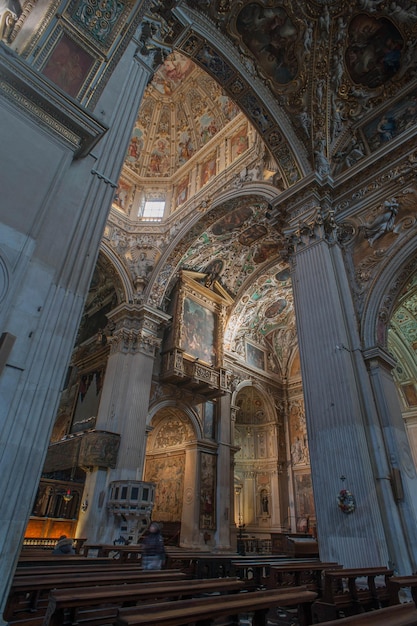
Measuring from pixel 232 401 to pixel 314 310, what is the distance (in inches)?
394

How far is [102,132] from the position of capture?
4.44m

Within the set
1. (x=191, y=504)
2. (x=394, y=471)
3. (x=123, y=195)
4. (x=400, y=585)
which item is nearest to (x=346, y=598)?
(x=400, y=585)

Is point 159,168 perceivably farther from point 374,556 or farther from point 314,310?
point 374,556

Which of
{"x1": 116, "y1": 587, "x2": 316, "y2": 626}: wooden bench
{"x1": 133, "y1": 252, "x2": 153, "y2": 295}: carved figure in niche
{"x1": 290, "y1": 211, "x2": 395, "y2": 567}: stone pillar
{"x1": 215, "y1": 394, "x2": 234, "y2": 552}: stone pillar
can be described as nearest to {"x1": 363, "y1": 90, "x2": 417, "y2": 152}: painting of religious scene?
{"x1": 290, "y1": 211, "x2": 395, "y2": 567}: stone pillar

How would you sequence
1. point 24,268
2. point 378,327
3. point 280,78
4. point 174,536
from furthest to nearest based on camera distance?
point 174,536
point 280,78
point 378,327
point 24,268

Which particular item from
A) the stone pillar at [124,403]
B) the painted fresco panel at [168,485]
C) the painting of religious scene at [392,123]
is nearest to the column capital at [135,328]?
the stone pillar at [124,403]

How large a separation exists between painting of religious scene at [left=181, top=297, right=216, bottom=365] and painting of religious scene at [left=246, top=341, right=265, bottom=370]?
337 cm

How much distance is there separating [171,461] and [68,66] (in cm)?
1489

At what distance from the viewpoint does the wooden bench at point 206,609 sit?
181cm

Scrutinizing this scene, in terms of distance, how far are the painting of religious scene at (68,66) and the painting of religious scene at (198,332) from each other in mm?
11447

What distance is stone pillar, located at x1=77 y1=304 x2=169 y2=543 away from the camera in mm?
11453

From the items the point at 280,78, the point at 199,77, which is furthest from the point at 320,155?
the point at 199,77

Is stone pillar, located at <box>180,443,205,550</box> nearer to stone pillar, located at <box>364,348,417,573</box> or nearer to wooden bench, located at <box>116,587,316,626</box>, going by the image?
stone pillar, located at <box>364,348,417,573</box>

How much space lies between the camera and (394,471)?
22.6ft
